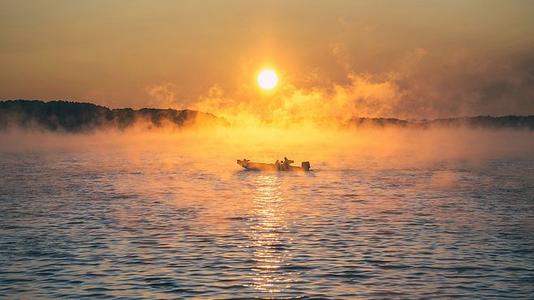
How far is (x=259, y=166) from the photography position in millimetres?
110625

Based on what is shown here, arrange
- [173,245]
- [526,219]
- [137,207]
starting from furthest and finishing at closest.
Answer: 1. [137,207]
2. [526,219]
3. [173,245]

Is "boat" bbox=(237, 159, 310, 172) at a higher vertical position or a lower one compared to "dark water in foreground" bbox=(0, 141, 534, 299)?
higher

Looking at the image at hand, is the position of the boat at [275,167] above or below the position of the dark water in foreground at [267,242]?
above

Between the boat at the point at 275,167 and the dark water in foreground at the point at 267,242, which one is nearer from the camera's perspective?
the dark water in foreground at the point at 267,242

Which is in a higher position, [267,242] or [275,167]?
[275,167]

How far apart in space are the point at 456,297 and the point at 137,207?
35.7 meters

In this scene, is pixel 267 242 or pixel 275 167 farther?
pixel 275 167

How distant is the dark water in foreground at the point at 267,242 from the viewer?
28391 mm

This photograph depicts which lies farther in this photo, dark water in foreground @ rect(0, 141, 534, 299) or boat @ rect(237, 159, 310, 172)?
boat @ rect(237, 159, 310, 172)

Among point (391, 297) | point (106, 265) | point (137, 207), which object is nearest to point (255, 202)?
point (137, 207)

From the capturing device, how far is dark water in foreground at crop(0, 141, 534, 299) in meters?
28.4

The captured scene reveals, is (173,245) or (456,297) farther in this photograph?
(173,245)

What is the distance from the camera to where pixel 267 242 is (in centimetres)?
3953

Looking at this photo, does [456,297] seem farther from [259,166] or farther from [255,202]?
[259,166]
